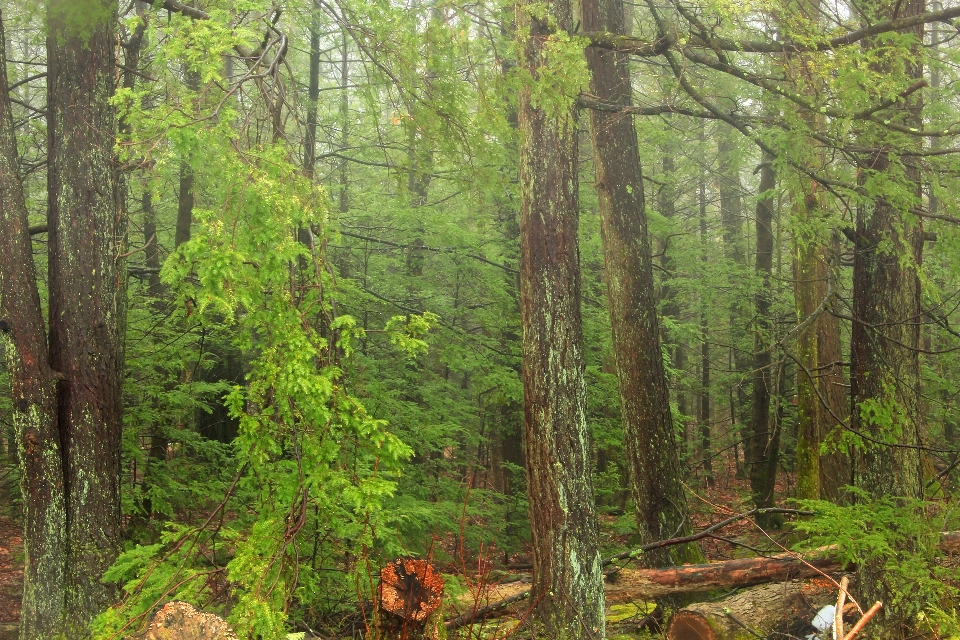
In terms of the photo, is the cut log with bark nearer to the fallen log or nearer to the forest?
the forest

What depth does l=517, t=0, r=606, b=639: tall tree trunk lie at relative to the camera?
5363 mm

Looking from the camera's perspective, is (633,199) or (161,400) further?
(161,400)

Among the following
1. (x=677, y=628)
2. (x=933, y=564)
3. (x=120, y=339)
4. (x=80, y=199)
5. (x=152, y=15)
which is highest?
(x=152, y=15)

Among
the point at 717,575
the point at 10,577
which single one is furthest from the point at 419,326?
the point at 10,577

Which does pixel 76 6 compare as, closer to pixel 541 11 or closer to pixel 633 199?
pixel 541 11

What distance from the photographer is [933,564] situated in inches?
242

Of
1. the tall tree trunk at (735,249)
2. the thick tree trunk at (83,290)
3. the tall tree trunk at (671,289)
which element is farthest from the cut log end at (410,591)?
the tall tree trunk at (735,249)

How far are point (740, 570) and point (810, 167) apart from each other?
3.83 metres

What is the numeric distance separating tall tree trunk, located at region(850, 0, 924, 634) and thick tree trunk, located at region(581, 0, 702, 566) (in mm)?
1848

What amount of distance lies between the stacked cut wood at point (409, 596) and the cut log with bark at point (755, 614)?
8.05 feet

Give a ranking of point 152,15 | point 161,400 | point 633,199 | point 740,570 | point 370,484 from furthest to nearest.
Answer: point 161,400, point 633,199, point 740,570, point 152,15, point 370,484

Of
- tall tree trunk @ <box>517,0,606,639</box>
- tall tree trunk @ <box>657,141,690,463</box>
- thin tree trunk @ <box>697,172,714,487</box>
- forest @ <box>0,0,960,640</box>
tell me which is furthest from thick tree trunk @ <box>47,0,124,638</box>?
thin tree trunk @ <box>697,172,714,487</box>

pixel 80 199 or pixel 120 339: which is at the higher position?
pixel 80 199

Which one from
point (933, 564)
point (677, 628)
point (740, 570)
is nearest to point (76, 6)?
point (677, 628)
